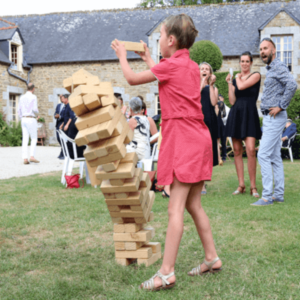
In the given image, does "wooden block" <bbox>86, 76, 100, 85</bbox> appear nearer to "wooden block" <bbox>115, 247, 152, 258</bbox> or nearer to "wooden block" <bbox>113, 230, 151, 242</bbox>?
"wooden block" <bbox>113, 230, 151, 242</bbox>

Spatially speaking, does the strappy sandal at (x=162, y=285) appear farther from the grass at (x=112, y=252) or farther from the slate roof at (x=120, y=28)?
the slate roof at (x=120, y=28)

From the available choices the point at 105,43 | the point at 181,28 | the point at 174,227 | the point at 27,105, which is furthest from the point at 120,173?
the point at 105,43

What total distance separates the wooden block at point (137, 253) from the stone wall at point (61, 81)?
52.6ft

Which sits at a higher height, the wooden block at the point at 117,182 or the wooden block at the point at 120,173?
the wooden block at the point at 120,173

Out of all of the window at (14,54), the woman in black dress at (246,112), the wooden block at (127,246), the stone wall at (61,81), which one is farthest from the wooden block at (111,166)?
the window at (14,54)

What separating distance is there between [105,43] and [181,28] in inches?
705

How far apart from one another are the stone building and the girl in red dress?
15745mm

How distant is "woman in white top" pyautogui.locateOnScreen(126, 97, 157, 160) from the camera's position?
5996 mm

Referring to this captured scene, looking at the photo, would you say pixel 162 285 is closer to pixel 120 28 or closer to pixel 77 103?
pixel 77 103

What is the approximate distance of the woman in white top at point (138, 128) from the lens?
600 cm

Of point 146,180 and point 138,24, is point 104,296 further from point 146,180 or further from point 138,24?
point 138,24

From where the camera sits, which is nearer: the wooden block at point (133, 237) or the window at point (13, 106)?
the wooden block at point (133, 237)

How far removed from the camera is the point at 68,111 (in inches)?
361

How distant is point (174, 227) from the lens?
2502 mm
